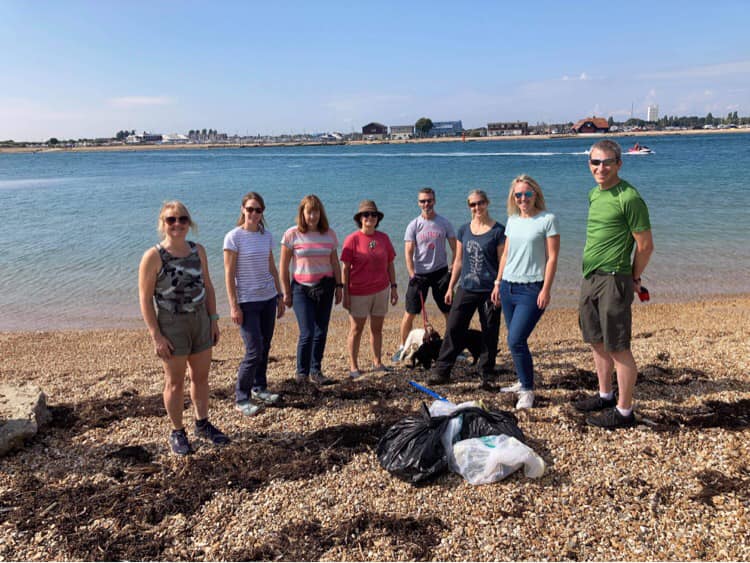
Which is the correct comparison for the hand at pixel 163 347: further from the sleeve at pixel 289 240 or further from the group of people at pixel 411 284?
the sleeve at pixel 289 240

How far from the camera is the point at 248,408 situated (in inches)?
192

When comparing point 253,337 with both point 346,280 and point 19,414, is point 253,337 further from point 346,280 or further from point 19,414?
point 19,414

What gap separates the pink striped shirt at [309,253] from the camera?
5344 mm

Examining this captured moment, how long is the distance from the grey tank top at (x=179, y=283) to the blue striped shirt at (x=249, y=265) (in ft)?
2.83

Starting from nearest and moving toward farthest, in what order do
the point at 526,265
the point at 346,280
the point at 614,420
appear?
the point at 614,420 → the point at 526,265 → the point at 346,280

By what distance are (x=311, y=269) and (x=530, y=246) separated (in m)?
2.18

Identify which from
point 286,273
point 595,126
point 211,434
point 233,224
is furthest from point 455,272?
point 595,126

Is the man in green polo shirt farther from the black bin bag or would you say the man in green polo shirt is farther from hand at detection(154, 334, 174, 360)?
hand at detection(154, 334, 174, 360)

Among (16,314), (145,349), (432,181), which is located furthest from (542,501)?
(432,181)

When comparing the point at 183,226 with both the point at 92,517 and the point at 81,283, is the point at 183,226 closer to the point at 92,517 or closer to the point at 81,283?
the point at 92,517

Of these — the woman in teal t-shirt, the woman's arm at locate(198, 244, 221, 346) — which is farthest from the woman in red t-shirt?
the woman's arm at locate(198, 244, 221, 346)

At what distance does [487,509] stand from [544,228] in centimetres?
238

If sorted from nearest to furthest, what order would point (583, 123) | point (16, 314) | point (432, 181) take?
point (16, 314) → point (432, 181) → point (583, 123)

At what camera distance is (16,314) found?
11031 mm
